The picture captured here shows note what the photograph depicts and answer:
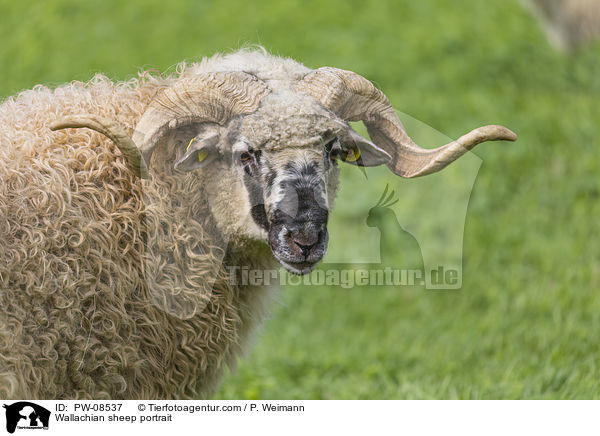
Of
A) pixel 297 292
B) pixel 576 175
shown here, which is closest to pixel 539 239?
pixel 576 175

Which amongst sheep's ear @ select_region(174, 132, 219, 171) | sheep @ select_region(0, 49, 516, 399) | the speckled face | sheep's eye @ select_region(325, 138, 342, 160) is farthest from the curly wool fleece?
sheep's eye @ select_region(325, 138, 342, 160)

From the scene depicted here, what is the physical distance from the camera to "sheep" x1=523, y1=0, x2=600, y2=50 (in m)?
11.1

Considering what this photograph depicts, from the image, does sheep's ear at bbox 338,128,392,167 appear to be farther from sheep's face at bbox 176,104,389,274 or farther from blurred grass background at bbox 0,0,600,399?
blurred grass background at bbox 0,0,600,399

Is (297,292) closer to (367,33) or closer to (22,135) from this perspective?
(367,33)

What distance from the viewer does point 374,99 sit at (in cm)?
392

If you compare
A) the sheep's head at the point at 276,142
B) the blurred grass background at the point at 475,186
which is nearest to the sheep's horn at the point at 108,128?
the sheep's head at the point at 276,142

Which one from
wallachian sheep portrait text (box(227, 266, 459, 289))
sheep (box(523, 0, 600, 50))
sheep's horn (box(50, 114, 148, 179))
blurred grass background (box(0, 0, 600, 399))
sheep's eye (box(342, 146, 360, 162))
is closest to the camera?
sheep's horn (box(50, 114, 148, 179))

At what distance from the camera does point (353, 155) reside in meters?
3.86

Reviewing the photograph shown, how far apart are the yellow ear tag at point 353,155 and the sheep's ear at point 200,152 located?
71 centimetres

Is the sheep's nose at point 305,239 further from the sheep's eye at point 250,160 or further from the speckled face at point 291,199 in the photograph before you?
the sheep's eye at point 250,160

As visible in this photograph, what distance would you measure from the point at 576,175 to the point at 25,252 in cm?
719

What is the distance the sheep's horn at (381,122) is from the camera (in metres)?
3.66
